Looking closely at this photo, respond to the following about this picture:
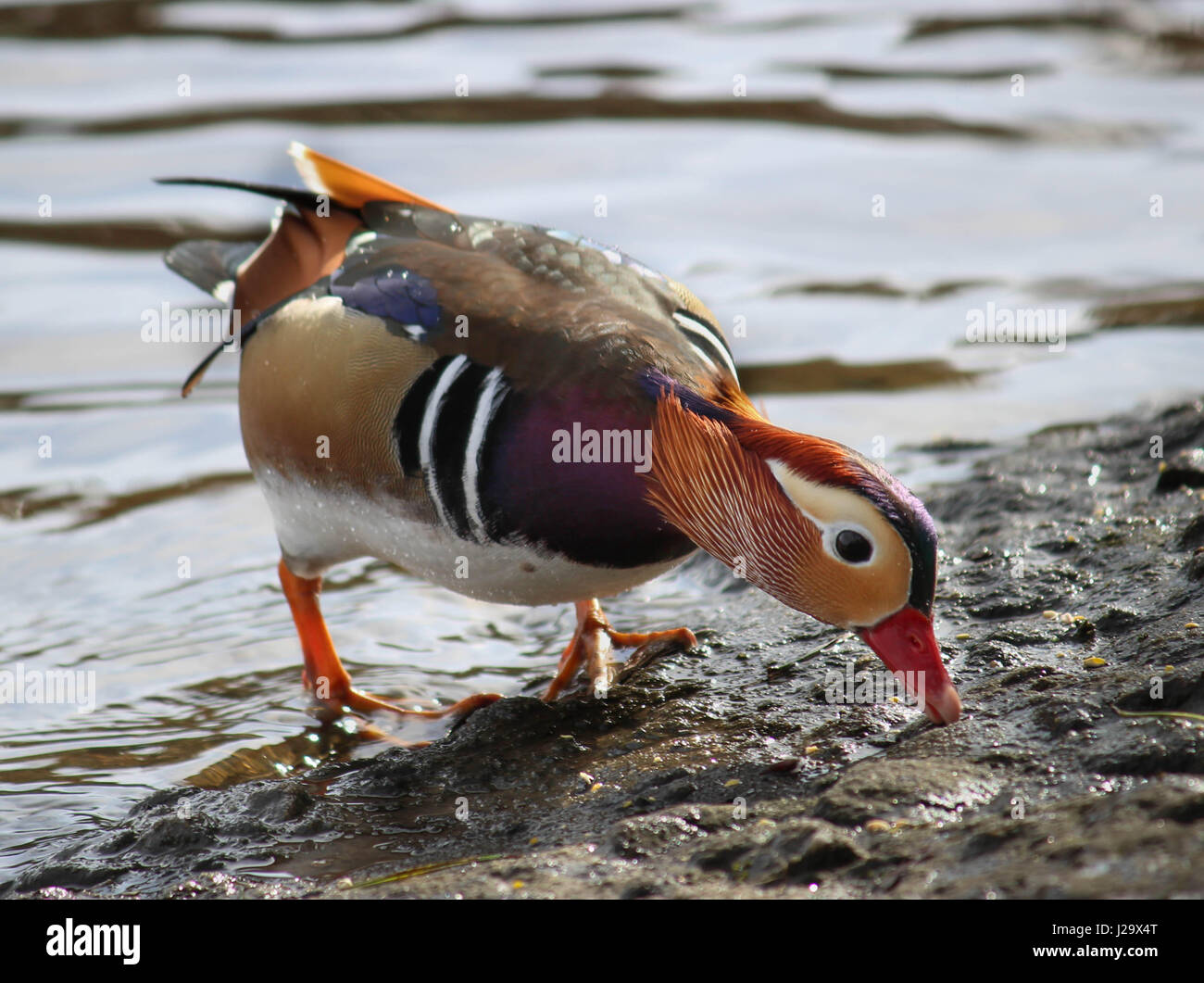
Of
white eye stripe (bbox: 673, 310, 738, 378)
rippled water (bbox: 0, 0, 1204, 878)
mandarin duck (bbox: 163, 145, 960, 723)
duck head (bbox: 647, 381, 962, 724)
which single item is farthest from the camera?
rippled water (bbox: 0, 0, 1204, 878)

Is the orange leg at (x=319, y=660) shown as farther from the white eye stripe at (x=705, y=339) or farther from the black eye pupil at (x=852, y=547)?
the black eye pupil at (x=852, y=547)

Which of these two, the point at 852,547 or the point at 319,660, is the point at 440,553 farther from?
the point at 852,547

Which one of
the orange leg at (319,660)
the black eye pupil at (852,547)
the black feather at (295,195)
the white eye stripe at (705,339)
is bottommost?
the orange leg at (319,660)

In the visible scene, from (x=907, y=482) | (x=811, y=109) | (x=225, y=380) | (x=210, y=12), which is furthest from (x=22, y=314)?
(x=210, y=12)

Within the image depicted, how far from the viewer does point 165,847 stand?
10.9 ft

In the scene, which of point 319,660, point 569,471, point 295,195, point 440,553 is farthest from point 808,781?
point 295,195

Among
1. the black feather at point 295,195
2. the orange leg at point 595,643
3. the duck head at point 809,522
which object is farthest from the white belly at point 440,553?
the black feather at point 295,195

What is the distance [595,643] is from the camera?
4316mm

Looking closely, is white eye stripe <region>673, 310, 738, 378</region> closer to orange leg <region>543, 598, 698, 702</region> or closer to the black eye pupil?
the black eye pupil

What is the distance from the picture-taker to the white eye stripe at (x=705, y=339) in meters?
3.75

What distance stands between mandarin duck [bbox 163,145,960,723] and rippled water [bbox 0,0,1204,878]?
922mm

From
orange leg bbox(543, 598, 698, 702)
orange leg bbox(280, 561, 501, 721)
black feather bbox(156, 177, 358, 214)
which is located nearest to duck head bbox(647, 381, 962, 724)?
orange leg bbox(543, 598, 698, 702)

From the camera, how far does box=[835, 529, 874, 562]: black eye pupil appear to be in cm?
321

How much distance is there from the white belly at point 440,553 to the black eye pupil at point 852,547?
0.60 metres
